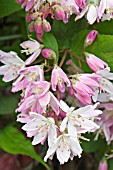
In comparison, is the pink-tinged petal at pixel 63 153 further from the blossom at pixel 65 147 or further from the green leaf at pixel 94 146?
the green leaf at pixel 94 146

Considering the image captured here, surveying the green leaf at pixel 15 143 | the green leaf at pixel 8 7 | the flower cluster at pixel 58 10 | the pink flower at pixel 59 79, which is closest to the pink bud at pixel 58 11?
the flower cluster at pixel 58 10

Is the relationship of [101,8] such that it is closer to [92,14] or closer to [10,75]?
[92,14]

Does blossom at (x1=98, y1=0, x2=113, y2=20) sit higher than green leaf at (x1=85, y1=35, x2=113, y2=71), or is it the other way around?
blossom at (x1=98, y1=0, x2=113, y2=20)

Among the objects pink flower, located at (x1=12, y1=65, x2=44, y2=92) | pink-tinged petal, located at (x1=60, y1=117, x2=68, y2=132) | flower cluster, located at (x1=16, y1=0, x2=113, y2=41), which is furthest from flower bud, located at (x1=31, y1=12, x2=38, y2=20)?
pink-tinged petal, located at (x1=60, y1=117, x2=68, y2=132)

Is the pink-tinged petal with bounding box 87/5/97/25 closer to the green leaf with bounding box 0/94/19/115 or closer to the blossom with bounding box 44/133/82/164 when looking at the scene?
the blossom with bounding box 44/133/82/164

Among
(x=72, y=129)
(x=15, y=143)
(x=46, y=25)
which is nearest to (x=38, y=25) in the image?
(x=46, y=25)

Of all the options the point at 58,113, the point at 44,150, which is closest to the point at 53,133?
the point at 58,113
